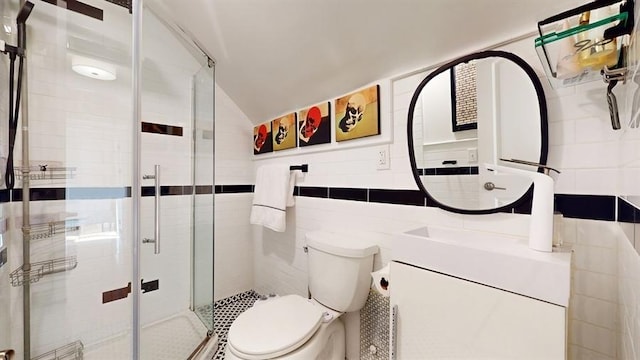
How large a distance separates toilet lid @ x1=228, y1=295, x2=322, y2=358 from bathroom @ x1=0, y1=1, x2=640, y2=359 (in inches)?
14.8

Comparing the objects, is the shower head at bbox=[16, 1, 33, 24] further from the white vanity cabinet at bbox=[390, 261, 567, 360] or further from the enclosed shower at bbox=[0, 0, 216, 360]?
the white vanity cabinet at bbox=[390, 261, 567, 360]

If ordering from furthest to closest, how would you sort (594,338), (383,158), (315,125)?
(315,125) → (383,158) → (594,338)

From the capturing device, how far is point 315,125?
1.75 meters

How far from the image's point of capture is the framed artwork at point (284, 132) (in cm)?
193

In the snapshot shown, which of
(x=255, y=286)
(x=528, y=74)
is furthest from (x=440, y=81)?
(x=255, y=286)

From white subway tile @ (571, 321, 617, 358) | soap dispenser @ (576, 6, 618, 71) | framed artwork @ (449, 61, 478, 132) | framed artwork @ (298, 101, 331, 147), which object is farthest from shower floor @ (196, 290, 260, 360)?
soap dispenser @ (576, 6, 618, 71)

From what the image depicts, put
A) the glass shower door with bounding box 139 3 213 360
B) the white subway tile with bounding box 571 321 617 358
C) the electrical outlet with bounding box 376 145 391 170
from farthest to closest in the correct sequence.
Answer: the glass shower door with bounding box 139 3 213 360 < the electrical outlet with bounding box 376 145 391 170 < the white subway tile with bounding box 571 321 617 358

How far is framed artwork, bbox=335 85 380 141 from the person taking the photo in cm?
139

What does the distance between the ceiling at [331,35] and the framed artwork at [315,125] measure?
72 millimetres

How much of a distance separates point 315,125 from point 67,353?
1.87m

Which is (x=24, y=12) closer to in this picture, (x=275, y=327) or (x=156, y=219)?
(x=156, y=219)

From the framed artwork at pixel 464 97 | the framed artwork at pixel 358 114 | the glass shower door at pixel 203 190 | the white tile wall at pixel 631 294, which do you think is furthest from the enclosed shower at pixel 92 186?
the white tile wall at pixel 631 294

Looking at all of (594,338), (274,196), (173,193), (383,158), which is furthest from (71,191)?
(594,338)

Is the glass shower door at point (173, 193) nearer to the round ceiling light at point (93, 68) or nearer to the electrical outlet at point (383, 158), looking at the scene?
the round ceiling light at point (93, 68)
